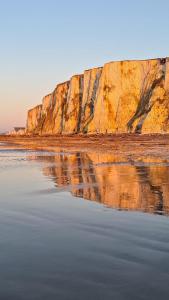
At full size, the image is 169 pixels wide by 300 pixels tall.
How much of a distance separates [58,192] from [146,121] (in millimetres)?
58713

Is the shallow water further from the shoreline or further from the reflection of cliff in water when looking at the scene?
the shoreline

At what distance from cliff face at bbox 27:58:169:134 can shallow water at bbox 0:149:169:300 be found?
59557 mm

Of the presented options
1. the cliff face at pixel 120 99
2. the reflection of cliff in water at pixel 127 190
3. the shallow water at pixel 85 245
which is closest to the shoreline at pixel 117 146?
the reflection of cliff in water at pixel 127 190

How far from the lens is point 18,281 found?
3887 millimetres

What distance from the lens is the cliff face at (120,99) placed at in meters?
69.4

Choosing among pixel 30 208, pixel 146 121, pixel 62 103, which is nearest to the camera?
pixel 30 208

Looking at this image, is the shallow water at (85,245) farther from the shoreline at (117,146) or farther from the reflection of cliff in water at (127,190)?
the shoreline at (117,146)

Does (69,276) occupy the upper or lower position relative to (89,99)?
lower

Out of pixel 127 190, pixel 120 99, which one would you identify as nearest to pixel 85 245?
pixel 127 190

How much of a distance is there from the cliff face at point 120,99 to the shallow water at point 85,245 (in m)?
59.6

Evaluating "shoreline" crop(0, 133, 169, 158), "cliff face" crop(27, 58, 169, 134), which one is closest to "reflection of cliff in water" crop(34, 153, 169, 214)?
"shoreline" crop(0, 133, 169, 158)

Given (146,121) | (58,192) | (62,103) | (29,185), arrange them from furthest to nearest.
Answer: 1. (62,103)
2. (146,121)
3. (29,185)
4. (58,192)

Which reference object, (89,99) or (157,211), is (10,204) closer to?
(157,211)

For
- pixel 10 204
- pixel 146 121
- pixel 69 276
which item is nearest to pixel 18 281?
pixel 69 276
